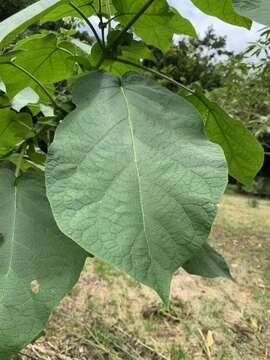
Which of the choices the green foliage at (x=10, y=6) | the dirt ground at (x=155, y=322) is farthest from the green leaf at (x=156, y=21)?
the green foliage at (x=10, y=6)

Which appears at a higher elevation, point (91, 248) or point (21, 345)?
point (91, 248)

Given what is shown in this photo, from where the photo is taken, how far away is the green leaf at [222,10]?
25.2 inches

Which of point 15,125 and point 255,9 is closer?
point 255,9

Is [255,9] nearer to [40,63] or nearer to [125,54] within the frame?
[125,54]

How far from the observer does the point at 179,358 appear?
2.01 meters

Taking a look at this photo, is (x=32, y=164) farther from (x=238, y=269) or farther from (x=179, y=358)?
(x=238, y=269)

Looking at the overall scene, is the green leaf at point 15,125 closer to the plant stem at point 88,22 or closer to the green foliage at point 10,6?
the plant stem at point 88,22

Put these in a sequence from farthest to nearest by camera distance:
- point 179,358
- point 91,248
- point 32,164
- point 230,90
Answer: point 230,90 → point 179,358 → point 32,164 → point 91,248

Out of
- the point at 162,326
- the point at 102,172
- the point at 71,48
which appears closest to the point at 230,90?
the point at 162,326

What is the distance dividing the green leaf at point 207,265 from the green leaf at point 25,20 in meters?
0.37

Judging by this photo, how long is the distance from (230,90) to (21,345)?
4465 millimetres

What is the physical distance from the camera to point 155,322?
7.79 ft

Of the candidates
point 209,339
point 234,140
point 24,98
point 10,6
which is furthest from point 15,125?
point 10,6

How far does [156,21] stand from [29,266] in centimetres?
40
